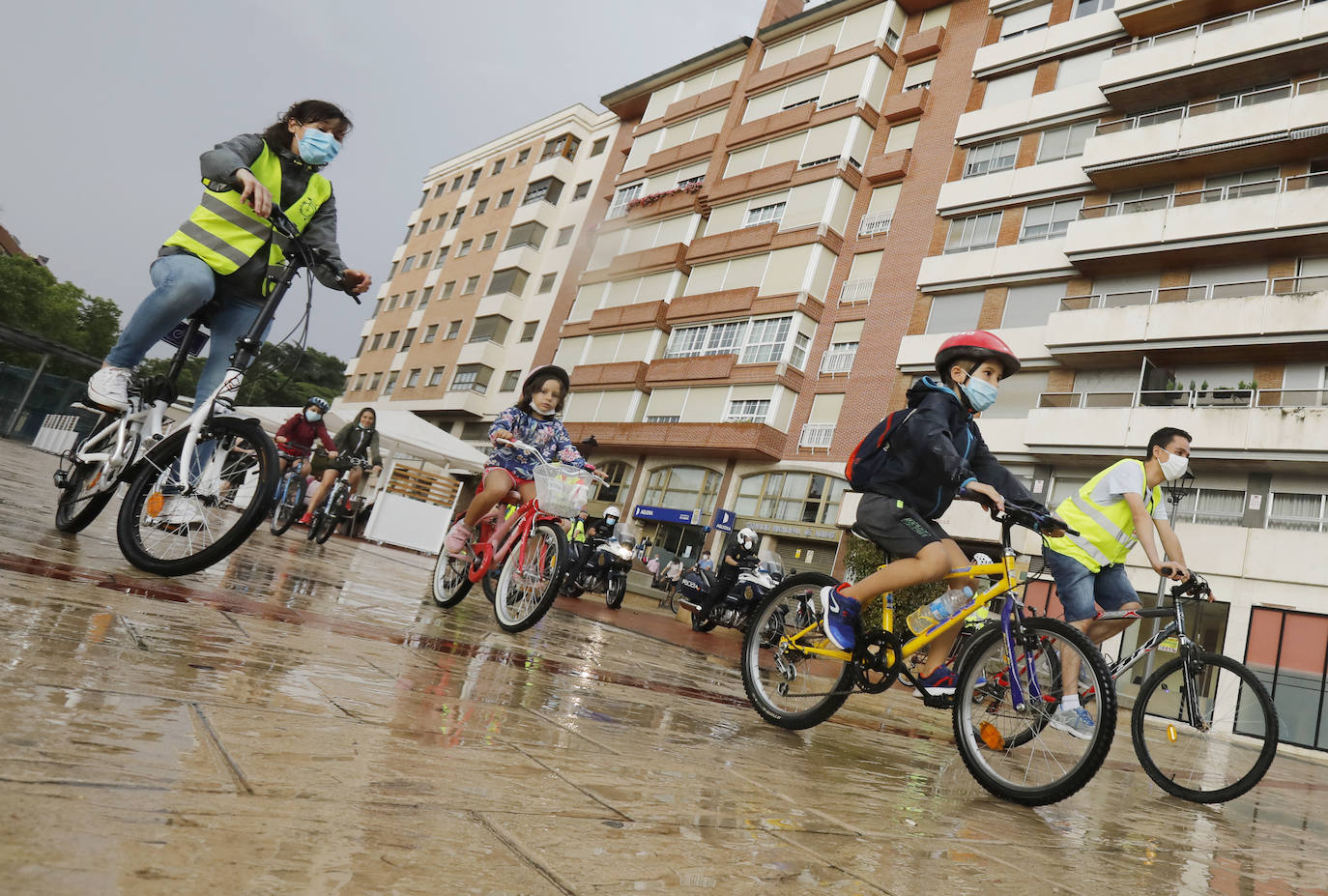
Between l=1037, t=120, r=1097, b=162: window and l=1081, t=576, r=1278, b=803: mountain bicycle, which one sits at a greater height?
l=1037, t=120, r=1097, b=162: window

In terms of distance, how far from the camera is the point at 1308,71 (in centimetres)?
2162

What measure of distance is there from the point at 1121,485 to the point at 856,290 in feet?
83.9

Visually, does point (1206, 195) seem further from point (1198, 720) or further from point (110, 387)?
point (110, 387)

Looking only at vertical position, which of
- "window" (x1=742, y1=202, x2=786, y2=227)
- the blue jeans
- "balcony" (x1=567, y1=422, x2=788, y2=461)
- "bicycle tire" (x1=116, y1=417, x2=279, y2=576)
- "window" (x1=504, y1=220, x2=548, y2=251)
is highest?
"window" (x1=504, y1=220, x2=548, y2=251)

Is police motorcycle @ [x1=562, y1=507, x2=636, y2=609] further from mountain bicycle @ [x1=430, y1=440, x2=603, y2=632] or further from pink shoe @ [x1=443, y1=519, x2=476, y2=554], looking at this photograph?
mountain bicycle @ [x1=430, y1=440, x2=603, y2=632]

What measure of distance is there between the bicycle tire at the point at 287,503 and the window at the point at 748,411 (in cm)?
2020

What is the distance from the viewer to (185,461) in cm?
398

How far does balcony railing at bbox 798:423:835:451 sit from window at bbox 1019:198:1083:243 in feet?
27.8

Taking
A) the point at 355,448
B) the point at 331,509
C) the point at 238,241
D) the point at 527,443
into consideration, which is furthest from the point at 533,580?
the point at 331,509

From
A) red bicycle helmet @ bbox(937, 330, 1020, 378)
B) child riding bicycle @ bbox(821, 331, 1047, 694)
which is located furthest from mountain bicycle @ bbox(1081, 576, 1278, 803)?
red bicycle helmet @ bbox(937, 330, 1020, 378)

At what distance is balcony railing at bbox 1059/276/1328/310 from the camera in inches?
805

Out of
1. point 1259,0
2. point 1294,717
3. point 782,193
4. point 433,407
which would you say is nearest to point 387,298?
point 433,407

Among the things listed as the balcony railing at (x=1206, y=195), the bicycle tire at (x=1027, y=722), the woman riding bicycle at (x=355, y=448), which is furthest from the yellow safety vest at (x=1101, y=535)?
the balcony railing at (x=1206, y=195)

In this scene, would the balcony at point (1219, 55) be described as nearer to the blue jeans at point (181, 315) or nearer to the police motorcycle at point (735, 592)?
the police motorcycle at point (735, 592)
